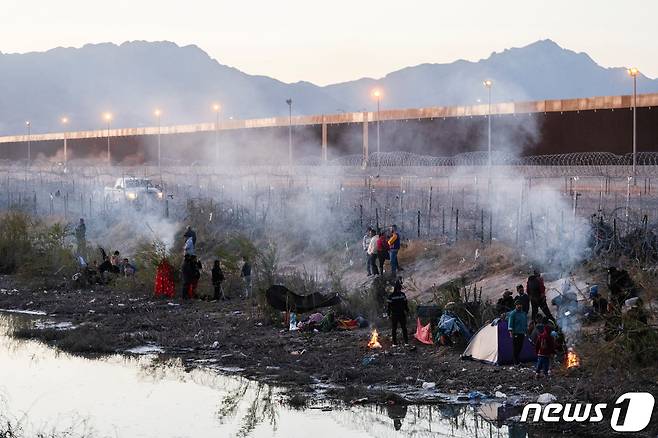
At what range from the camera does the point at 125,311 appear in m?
27.3

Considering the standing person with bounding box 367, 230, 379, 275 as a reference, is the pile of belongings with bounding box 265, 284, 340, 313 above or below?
below

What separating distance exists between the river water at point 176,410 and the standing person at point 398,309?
2869 millimetres

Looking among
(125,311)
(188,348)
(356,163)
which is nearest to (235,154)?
(356,163)

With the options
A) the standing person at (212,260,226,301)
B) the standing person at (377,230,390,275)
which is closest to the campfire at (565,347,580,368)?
the standing person at (377,230,390,275)

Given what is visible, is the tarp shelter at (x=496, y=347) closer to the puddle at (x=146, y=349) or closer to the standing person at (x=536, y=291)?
the standing person at (x=536, y=291)

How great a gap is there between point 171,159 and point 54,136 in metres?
23.1

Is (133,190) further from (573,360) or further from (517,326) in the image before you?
(573,360)

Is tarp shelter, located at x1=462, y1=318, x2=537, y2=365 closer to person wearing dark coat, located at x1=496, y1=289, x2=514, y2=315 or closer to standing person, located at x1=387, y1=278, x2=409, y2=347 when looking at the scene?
person wearing dark coat, located at x1=496, y1=289, x2=514, y2=315

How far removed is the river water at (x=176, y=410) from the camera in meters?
16.0

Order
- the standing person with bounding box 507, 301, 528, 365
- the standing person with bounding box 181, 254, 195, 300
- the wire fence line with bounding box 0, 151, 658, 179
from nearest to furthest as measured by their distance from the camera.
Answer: the standing person with bounding box 507, 301, 528, 365
the standing person with bounding box 181, 254, 195, 300
the wire fence line with bounding box 0, 151, 658, 179

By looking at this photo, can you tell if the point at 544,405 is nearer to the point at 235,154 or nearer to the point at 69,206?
the point at 69,206

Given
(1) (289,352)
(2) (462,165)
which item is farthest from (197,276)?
(2) (462,165)

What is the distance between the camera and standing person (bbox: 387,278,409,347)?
20.0 m

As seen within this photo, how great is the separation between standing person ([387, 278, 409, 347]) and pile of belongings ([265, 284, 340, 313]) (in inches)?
143
